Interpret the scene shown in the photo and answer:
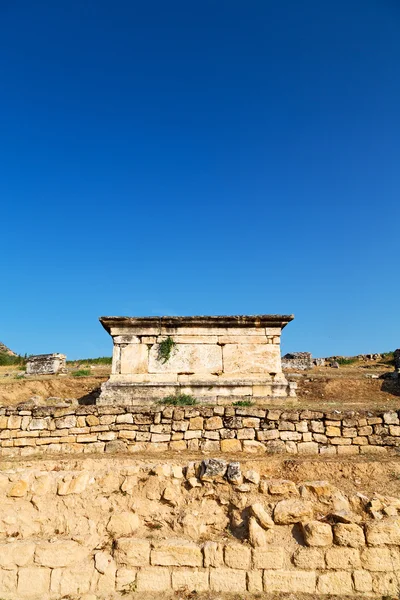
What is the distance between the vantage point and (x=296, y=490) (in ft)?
15.8

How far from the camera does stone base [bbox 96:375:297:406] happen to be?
8883 millimetres

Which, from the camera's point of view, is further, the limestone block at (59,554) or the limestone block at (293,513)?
the limestone block at (293,513)

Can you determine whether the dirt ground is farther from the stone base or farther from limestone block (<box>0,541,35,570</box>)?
limestone block (<box>0,541,35,570</box>)

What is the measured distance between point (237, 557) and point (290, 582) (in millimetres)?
623

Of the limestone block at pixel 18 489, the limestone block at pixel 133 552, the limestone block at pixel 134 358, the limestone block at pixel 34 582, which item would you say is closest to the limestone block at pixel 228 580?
the limestone block at pixel 133 552

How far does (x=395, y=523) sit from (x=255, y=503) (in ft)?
5.23

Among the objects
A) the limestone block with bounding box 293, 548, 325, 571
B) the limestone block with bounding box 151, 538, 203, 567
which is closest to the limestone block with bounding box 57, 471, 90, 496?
the limestone block with bounding box 151, 538, 203, 567

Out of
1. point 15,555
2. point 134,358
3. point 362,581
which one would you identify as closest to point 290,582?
point 362,581

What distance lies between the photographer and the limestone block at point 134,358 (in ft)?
31.0

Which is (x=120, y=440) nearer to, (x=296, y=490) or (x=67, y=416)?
(x=67, y=416)

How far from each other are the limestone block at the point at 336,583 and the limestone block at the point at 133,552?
1.96 meters

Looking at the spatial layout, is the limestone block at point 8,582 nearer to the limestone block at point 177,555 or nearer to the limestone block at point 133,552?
the limestone block at point 133,552

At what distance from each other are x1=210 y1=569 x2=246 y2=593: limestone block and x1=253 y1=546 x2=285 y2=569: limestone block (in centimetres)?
20

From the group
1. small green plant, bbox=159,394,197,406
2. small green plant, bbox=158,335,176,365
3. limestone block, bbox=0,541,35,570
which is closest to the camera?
limestone block, bbox=0,541,35,570
